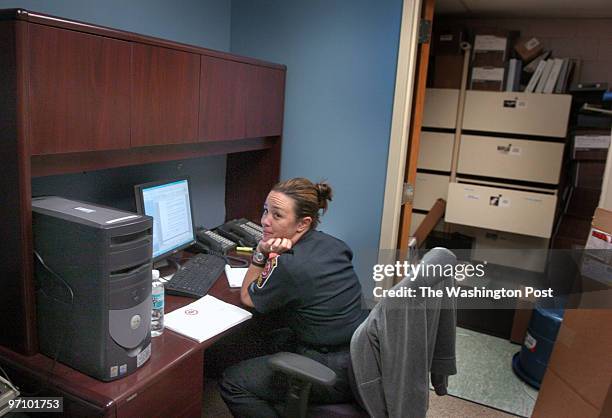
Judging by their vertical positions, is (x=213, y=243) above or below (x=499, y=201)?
below

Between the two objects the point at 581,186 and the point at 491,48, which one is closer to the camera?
the point at 581,186

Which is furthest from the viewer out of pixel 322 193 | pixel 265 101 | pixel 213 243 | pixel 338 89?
pixel 338 89

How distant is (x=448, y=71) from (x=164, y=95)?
8.85ft

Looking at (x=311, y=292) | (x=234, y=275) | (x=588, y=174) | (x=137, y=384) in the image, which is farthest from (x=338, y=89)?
(x=588, y=174)

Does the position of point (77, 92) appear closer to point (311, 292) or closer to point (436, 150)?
point (311, 292)

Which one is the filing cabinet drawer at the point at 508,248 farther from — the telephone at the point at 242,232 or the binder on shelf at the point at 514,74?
the telephone at the point at 242,232

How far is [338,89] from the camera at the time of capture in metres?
2.59

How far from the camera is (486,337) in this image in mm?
3199

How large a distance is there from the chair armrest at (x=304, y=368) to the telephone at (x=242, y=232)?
39.4 inches

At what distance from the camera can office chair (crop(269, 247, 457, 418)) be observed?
4.44 feet

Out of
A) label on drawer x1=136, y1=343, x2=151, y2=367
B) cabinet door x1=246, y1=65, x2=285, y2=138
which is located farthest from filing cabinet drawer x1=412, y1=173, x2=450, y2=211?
label on drawer x1=136, y1=343, x2=151, y2=367

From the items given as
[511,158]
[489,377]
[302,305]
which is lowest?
[489,377]

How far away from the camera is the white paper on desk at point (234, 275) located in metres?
1.98

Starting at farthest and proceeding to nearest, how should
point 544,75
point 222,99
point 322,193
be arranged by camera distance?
point 544,75 < point 222,99 < point 322,193
